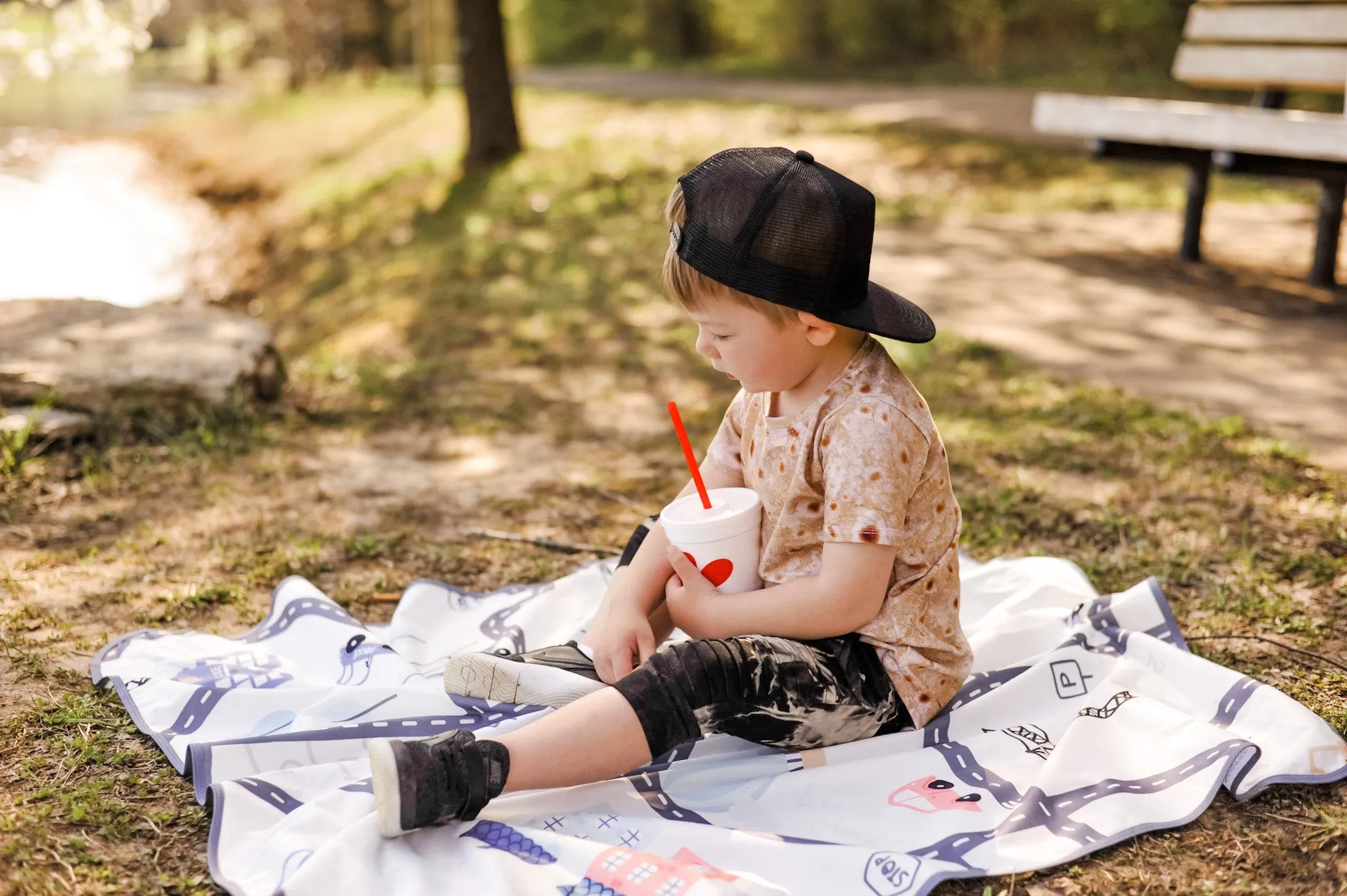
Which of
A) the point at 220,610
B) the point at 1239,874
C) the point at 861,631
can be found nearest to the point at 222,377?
the point at 220,610

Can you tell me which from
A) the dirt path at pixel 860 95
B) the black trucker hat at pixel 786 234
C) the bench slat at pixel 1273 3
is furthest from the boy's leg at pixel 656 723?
the dirt path at pixel 860 95

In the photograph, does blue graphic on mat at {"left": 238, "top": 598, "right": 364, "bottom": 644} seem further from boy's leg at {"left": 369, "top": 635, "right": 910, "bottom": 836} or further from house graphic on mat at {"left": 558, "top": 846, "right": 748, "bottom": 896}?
house graphic on mat at {"left": 558, "top": 846, "right": 748, "bottom": 896}

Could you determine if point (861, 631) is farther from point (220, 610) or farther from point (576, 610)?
point (220, 610)

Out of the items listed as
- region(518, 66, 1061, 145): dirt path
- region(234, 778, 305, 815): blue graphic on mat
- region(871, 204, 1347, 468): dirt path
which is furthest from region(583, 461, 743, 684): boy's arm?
region(518, 66, 1061, 145): dirt path

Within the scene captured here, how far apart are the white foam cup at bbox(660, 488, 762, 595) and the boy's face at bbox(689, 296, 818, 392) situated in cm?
22

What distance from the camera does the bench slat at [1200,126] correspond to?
462 cm

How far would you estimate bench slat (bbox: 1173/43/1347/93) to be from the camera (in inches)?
220

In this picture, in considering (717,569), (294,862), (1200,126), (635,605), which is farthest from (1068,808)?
(1200,126)

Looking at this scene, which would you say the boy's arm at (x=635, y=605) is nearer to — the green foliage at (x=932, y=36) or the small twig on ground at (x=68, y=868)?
the small twig on ground at (x=68, y=868)

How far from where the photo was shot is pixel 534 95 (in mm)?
12742

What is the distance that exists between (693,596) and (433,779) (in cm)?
56

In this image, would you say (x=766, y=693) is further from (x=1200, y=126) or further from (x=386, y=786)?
(x=1200, y=126)

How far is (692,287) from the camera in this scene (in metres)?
2.04

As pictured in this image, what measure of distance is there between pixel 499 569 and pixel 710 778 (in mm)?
1168
